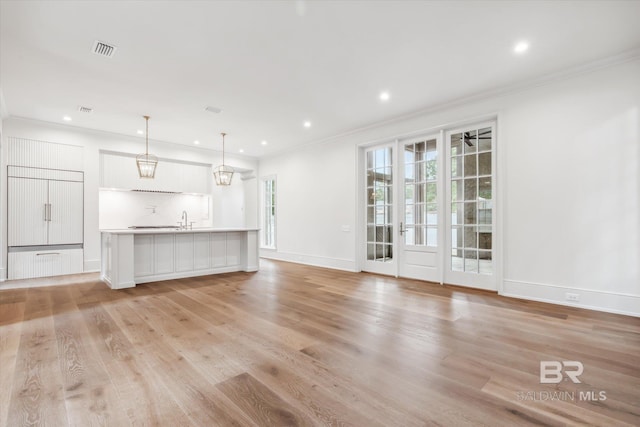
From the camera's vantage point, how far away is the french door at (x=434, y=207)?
4727 mm

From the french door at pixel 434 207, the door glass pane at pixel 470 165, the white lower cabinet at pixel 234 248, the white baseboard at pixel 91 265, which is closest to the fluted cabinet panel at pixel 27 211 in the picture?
the white baseboard at pixel 91 265

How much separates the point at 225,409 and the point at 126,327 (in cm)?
195

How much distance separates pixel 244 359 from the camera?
2367 millimetres

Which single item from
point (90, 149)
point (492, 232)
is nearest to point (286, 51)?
point (492, 232)

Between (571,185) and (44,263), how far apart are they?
885 cm

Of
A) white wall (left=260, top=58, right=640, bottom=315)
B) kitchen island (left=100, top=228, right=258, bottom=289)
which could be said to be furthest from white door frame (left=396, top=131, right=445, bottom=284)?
kitchen island (left=100, top=228, right=258, bottom=289)

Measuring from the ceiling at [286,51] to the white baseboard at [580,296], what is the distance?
2.82 metres

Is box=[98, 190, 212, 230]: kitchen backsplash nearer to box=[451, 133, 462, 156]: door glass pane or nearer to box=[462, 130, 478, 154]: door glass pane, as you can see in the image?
box=[451, 133, 462, 156]: door glass pane

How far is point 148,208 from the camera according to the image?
7629mm

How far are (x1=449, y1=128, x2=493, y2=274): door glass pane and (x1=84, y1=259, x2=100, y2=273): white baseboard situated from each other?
7.07m

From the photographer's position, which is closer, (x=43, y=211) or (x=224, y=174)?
(x=43, y=211)

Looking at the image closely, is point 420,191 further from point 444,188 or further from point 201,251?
point 201,251

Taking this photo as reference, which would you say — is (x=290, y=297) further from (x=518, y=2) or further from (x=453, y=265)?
(x=518, y=2)

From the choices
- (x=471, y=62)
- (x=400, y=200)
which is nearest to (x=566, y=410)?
(x=471, y=62)
